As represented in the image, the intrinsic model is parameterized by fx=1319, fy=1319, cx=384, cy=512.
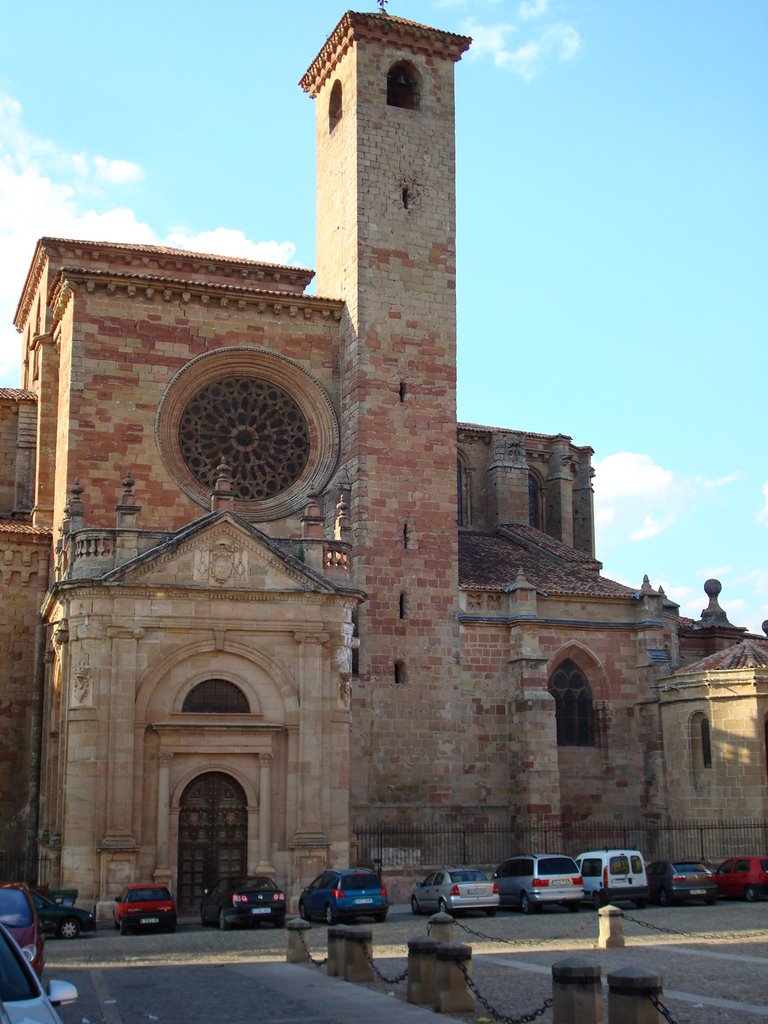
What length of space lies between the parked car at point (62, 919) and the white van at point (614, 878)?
1030 centimetres

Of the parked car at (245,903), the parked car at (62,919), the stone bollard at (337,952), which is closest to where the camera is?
the stone bollard at (337,952)

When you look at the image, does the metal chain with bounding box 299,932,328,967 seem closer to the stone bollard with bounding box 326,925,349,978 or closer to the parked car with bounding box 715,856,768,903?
the stone bollard with bounding box 326,925,349,978

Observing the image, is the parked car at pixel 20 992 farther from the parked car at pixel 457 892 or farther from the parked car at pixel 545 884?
the parked car at pixel 545 884

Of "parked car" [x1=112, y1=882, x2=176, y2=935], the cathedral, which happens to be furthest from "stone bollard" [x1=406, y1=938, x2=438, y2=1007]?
the cathedral

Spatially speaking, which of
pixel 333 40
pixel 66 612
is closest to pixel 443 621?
pixel 66 612

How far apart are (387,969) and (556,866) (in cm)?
1035

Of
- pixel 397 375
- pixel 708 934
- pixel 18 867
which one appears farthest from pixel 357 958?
pixel 397 375

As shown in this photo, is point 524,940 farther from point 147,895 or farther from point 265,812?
point 265,812

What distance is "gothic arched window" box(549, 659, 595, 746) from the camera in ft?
118

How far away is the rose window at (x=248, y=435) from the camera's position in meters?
34.3

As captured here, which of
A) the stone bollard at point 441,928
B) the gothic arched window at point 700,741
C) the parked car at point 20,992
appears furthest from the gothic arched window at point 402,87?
the parked car at point 20,992

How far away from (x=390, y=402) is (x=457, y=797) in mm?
10294

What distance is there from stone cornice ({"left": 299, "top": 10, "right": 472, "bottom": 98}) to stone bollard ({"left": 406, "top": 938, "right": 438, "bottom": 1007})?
27956 millimetres

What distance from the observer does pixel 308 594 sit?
29219 mm
